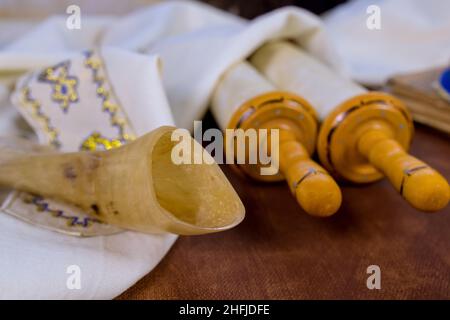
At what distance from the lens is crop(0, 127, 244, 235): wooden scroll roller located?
34cm

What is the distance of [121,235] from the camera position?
16.1 inches

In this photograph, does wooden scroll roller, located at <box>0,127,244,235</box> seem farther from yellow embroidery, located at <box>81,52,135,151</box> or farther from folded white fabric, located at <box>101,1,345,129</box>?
folded white fabric, located at <box>101,1,345,129</box>

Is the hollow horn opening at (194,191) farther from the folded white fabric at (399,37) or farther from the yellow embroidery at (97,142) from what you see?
the folded white fabric at (399,37)

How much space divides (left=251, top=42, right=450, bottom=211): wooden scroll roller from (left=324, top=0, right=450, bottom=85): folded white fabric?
0.89 ft

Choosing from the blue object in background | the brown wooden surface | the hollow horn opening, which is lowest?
the brown wooden surface

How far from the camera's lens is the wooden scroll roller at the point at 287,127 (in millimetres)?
373

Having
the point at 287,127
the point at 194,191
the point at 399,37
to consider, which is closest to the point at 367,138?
the point at 287,127

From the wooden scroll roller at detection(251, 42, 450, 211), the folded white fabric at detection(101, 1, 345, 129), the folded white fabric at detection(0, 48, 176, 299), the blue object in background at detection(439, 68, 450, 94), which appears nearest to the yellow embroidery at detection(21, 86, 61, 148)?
the folded white fabric at detection(0, 48, 176, 299)

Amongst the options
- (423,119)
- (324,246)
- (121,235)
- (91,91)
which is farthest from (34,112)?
(423,119)

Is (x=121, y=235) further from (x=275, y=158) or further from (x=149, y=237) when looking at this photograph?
(x=275, y=158)

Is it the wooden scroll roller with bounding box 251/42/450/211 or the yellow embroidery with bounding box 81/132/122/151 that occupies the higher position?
the wooden scroll roller with bounding box 251/42/450/211

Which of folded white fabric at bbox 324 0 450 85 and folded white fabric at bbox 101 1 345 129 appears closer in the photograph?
folded white fabric at bbox 101 1 345 129

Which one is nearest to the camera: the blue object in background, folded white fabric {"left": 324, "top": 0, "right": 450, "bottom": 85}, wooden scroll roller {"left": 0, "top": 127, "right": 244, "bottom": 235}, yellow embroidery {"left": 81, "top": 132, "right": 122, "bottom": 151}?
wooden scroll roller {"left": 0, "top": 127, "right": 244, "bottom": 235}

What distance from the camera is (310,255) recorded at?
1.35 ft
